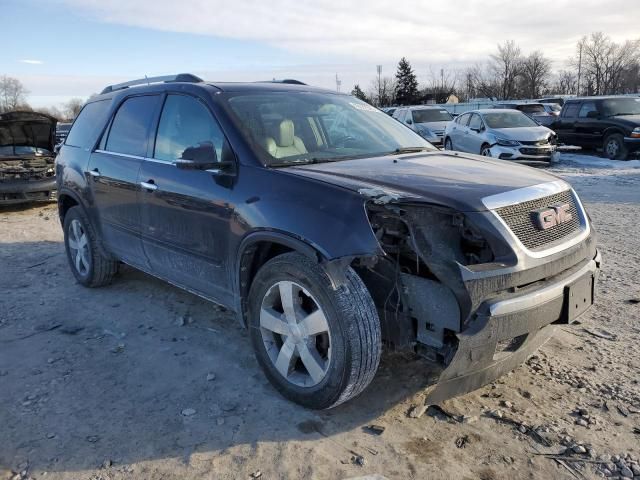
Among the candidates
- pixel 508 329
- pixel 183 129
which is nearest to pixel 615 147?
pixel 183 129

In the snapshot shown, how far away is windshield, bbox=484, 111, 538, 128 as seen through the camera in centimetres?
1478

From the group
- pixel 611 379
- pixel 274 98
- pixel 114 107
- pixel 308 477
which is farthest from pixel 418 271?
pixel 114 107

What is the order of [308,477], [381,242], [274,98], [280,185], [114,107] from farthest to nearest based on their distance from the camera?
[114,107], [274,98], [280,185], [381,242], [308,477]

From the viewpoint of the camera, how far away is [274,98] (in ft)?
13.2

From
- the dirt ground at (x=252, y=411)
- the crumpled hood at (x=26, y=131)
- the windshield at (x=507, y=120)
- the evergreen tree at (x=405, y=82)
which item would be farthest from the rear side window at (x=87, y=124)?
the evergreen tree at (x=405, y=82)

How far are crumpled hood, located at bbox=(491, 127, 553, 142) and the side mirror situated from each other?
11928 millimetres

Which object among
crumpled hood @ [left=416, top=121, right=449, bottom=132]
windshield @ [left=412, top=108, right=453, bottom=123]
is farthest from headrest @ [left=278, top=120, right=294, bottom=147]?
windshield @ [left=412, top=108, right=453, bottom=123]

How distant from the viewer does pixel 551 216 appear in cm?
305

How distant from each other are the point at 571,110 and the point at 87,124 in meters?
16.0

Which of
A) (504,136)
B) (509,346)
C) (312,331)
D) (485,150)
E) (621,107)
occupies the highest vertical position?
(621,107)

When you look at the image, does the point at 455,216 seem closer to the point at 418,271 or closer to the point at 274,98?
the point at 418,271

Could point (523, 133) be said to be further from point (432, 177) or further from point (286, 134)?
point (432, 177)

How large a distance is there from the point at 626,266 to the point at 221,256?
14.0 feet

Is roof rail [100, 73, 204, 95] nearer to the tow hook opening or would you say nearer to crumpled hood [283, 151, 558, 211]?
crumpled hood [283, 151, 558, 211]
